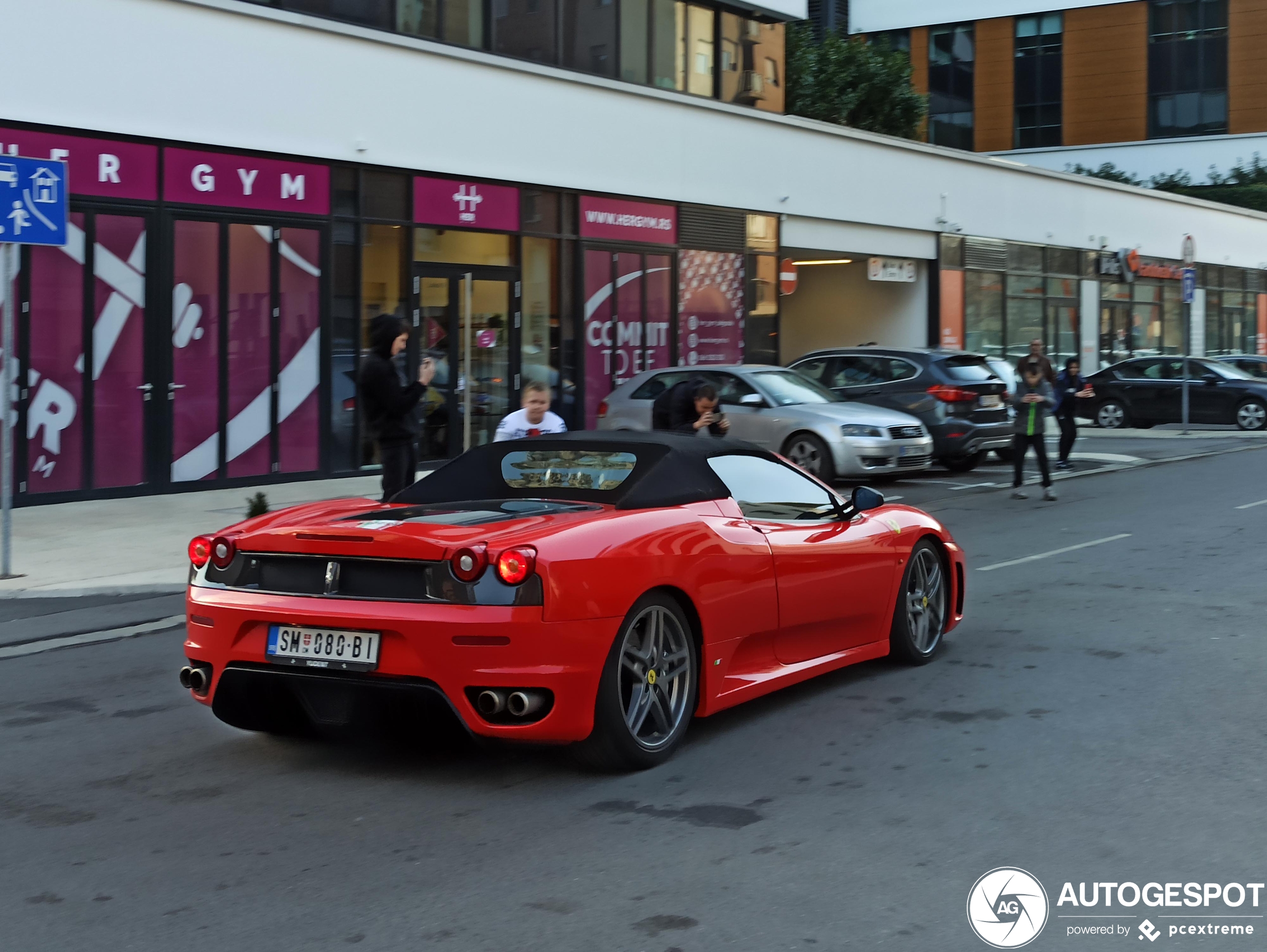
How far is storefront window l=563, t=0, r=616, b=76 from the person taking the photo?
846 inches

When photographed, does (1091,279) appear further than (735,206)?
Yes

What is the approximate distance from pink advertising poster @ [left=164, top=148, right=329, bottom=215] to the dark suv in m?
7.33

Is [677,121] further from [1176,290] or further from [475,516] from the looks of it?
[1176,290]

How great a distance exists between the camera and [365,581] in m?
5.34

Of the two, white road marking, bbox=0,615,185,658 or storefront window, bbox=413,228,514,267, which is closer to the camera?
white road marking, bbox=0,615,185,658

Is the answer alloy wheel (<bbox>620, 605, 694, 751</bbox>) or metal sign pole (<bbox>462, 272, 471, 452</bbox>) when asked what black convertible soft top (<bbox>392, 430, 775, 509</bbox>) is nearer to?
alloy wheel (<bbox>620, 605, 694, 751</bbox>)

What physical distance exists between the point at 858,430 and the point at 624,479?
11291mm

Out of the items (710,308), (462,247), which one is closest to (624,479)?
(462,247)

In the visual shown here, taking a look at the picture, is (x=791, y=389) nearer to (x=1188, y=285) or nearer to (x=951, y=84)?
(x=1188, y=285)

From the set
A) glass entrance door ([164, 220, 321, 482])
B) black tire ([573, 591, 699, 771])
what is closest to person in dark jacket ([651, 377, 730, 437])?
glass entrance door ([164, 220, 321, 482])

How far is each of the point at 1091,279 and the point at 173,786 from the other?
116 feet

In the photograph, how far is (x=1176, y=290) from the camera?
42.5 metres

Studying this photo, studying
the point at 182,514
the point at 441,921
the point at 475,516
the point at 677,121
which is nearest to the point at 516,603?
the point at 475,516

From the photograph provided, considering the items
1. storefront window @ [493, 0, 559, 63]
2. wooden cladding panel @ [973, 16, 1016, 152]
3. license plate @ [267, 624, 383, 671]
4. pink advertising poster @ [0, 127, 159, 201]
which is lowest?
license plate @ [267, 624, 383, 671]
